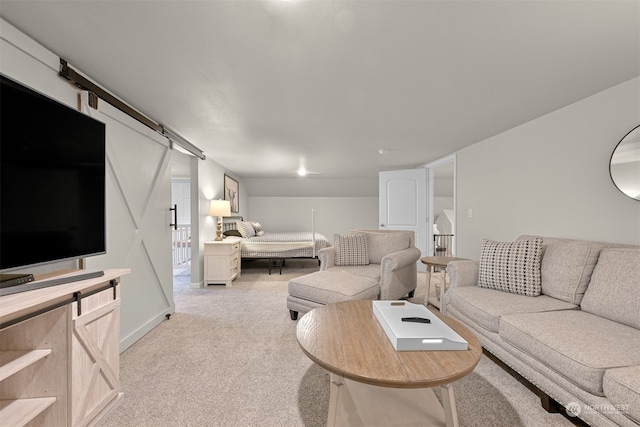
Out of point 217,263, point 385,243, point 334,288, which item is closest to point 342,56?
point 334,288

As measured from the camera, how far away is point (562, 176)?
251cm

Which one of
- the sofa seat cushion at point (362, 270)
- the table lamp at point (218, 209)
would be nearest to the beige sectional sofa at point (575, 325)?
the sofa seat cushion at point (362, 270)

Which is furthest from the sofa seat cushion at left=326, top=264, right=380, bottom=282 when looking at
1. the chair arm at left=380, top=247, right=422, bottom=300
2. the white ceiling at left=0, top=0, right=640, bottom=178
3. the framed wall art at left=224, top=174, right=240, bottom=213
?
the framed wall art at left=224, top=174, right=240, bottom=213

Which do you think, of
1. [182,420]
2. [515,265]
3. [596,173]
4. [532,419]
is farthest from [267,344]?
[596,173]

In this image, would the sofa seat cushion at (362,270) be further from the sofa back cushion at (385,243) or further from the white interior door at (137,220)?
the white interior door at (137,220)

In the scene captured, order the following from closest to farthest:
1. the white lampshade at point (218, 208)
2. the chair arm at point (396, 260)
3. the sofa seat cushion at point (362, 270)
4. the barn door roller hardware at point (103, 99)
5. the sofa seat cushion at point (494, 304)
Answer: the barn door roller hardware at point (103, 99) → the sofa seat cushion at point (494, 304) → the chair arm at point (396, 260) → the sofa seat cushion at point (362, 270) → the white lampshade at point (218, 208)

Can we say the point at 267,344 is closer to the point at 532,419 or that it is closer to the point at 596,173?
the point at 532,419

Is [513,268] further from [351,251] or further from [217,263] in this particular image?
[217,263]

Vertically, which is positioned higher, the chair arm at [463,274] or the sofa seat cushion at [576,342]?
the chair arm at [463,274]

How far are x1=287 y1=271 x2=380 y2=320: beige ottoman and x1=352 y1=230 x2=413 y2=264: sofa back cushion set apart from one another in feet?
2.35

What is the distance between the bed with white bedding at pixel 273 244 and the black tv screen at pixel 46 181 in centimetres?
352

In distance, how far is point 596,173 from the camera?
2.23m

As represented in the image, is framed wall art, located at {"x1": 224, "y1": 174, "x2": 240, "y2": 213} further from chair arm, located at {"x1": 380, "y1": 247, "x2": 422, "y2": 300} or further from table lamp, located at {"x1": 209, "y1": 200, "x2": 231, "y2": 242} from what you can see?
chair arm, located at {"x1": 380, "y1": 247, "x2": 422, "y2": 300}

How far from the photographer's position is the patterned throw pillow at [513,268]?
2.16 metres
